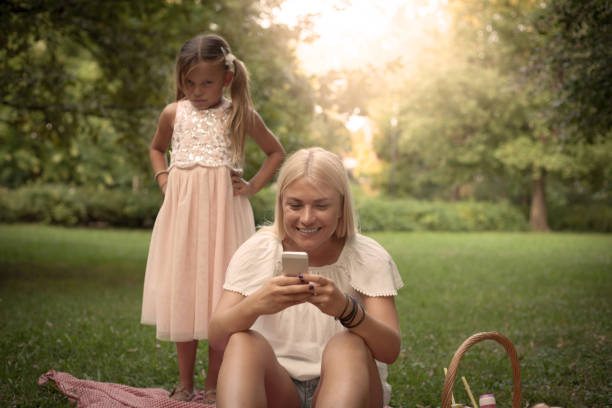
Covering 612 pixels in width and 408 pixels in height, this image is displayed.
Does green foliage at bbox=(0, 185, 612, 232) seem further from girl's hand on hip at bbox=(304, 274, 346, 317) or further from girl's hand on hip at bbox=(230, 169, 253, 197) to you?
girl's hand on hip at bbox=(304, 274, 346, 317)

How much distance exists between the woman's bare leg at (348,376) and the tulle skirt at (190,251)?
3.86ft

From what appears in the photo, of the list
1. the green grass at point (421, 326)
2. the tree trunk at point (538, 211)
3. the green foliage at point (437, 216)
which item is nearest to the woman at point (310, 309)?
the green grass at point (421, 326)

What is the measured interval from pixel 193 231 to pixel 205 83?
0.87 meters

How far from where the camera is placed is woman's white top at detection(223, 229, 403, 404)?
2.54 m

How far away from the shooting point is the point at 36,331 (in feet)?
17.3

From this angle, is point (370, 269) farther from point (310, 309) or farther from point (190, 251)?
point (190, 251)

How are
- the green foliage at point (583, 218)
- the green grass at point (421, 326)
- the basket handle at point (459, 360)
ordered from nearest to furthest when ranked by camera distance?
1. the basket handle at point (459, 360)
2. the green grass at point (421, 326)
3. the green foliage at point (583, 218)

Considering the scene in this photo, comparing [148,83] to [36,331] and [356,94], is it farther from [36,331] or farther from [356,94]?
[36,331]

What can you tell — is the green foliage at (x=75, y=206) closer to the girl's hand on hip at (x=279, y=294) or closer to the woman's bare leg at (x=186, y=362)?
the woman's bare leg at (x=186, y=362)

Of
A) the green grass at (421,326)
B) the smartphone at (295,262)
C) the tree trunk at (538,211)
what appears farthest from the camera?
the tree trunk at (538,211)

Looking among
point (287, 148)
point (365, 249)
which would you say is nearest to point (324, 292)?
point (365, 249)

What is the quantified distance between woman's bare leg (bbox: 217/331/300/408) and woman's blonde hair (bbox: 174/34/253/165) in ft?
4.74

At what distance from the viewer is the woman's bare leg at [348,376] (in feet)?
6.95

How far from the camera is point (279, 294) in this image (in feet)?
7.18
